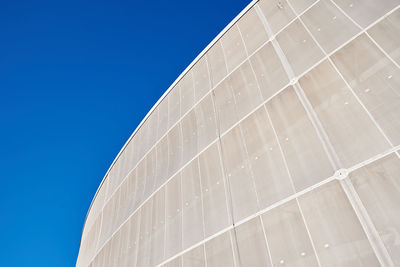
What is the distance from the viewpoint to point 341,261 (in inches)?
193

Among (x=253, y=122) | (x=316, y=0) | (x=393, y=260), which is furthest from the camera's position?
(x=316, y=0)

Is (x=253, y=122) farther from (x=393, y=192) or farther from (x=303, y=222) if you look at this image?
(x=393, y=192)

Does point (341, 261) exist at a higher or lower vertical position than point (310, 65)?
lower

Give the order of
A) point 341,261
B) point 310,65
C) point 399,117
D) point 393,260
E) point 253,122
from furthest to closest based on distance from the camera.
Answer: point 253,122
point 310,65
point 399,117
point 341,261
point 393,260

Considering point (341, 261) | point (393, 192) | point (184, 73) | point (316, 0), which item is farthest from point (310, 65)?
point (184, 73)

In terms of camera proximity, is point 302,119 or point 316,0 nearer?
point 302,119

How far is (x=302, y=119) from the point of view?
7285 mm

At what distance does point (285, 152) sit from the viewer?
7.16m

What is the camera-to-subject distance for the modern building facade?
17.6 feet

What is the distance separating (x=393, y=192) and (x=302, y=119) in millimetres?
2947

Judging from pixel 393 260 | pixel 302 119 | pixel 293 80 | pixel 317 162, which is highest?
pixel 293 80

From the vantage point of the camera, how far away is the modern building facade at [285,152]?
5359 mm

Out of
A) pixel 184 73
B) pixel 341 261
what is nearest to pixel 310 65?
pixel 341 261

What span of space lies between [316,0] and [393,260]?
8995 mm
